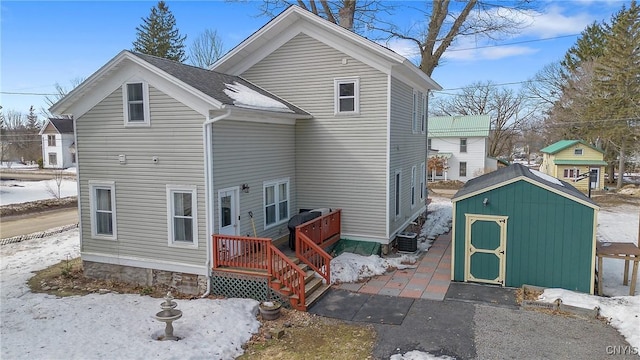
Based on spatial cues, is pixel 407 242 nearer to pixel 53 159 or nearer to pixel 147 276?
pixel 147 276

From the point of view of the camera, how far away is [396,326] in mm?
8094

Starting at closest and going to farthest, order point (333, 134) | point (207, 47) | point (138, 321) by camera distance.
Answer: point (138, 321) → point (333, 134) → point (207, 47)

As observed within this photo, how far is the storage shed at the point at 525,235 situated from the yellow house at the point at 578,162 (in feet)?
91.2

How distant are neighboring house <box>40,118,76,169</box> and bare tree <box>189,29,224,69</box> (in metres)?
27.4

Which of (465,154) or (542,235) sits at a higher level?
(465,154)

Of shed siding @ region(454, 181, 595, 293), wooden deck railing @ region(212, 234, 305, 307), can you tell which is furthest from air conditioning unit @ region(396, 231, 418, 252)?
wooden deck railing @ region(212, 234, 305, 307)

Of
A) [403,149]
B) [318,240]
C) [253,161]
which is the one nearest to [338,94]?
[403,149]

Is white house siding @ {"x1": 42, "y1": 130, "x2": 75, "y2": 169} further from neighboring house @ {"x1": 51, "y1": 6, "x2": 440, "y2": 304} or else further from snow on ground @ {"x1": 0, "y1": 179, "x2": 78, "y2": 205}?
neighboring house @ {"x1": 51, "y1": 6, "x2": 440, "y2": 304}

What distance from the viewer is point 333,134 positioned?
518 inches

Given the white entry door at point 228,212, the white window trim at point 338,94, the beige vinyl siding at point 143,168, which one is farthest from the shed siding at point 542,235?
the beige vinyl siding at point 143,168

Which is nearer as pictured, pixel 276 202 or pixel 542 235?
pixel 542 235

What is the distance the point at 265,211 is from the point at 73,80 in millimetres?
42307

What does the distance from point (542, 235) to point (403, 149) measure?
19.2 feet

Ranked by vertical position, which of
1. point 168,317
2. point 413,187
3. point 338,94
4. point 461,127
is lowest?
point 168,317
